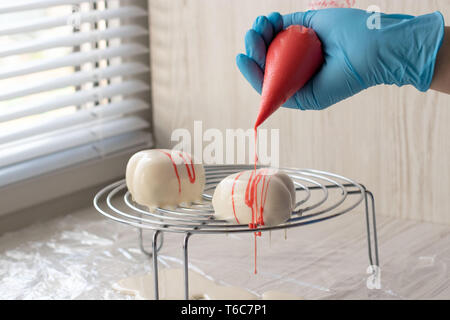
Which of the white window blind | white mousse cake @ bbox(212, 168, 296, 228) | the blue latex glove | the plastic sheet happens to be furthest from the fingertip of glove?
the white window blind

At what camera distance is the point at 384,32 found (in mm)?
1029

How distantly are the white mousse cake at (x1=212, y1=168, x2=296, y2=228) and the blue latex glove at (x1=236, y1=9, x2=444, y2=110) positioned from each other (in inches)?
6.9

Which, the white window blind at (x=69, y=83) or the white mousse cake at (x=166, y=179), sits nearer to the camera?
the white mousse cake at (x=166, y=179)

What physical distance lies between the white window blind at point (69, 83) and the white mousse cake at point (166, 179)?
56 cm

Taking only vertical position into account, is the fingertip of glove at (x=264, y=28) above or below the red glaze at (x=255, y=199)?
above

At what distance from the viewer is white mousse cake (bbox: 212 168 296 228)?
0.98 metres

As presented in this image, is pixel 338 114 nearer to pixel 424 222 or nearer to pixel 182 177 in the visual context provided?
pixel 424 222
